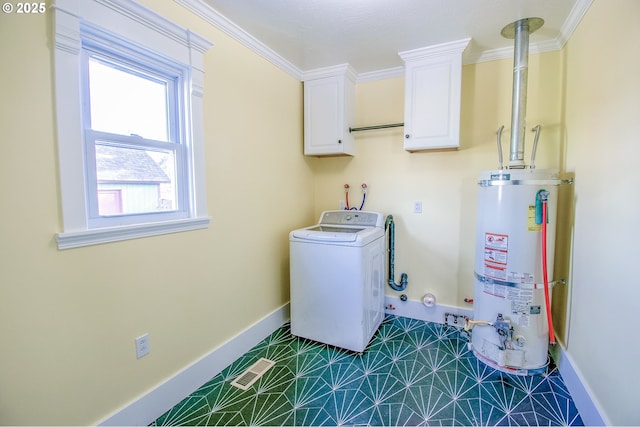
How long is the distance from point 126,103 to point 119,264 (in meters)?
0.85

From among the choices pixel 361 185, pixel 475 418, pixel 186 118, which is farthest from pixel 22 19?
pixel 475 418

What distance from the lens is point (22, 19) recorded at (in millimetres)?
1147

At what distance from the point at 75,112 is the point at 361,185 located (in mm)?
2323

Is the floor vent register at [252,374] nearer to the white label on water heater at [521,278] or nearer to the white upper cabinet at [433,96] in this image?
the white label on water heater at [521,278]

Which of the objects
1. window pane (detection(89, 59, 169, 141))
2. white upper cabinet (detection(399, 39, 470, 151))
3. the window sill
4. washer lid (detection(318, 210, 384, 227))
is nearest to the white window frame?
the window sill

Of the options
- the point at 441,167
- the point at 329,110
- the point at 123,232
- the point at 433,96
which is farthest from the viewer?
the point at 329,110

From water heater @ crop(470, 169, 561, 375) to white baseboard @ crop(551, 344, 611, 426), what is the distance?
0.11 meters

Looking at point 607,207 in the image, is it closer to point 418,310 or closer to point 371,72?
point 418,310

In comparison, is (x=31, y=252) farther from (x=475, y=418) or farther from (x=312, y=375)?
(x=475, y=418)

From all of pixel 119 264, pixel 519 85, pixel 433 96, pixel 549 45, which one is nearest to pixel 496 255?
pixel 519 85

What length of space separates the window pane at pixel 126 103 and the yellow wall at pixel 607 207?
237 cm

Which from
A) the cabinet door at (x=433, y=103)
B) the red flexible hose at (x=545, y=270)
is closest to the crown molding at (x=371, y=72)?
the cabinet door at (x=433, y=103)

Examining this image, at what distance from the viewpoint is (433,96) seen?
2428mm

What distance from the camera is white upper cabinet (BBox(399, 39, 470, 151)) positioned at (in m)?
2.35
